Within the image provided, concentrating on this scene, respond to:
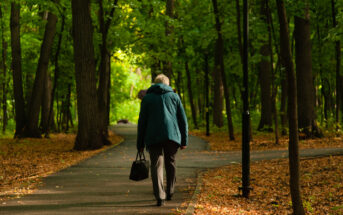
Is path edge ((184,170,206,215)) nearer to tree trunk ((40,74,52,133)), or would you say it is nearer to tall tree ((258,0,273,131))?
tall tree ((258,0,273,131))

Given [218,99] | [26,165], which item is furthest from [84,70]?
[218,99]

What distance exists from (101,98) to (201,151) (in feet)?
16.6

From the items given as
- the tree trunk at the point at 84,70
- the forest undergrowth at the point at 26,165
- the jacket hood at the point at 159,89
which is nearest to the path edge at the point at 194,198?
the jacket hood at the point at 159,89

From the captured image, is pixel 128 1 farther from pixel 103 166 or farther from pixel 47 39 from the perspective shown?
pixel 103 166

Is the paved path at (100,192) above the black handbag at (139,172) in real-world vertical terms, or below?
below

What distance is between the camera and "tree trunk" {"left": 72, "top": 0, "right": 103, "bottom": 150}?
1566cm

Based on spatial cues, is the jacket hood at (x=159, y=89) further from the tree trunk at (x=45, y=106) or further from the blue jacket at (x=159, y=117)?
the tree trunk at (x=45, y=106)

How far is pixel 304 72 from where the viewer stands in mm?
18016

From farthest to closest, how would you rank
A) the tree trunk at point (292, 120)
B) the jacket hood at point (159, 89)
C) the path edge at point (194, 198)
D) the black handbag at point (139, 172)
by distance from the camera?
the black handbag at point (139, 172), the jacket hood at point (159, 89), the path edge at point (194, 198), the tree trunk at point (292, 120)

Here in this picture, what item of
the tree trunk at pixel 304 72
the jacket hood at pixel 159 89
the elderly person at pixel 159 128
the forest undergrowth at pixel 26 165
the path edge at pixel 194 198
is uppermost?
the tree trunk at pixel 304 72

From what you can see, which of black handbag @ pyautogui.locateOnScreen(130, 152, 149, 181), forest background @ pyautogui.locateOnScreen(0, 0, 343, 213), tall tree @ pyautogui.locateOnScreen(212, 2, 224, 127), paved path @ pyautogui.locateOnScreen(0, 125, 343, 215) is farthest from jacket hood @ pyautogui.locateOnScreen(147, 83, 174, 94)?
tall tree @ pyautogui.locateOnScreen(212, 2, 224, 127)

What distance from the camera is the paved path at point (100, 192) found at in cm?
646

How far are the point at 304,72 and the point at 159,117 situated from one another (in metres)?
12.8

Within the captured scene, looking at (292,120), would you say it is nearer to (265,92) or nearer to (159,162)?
(159,162)
